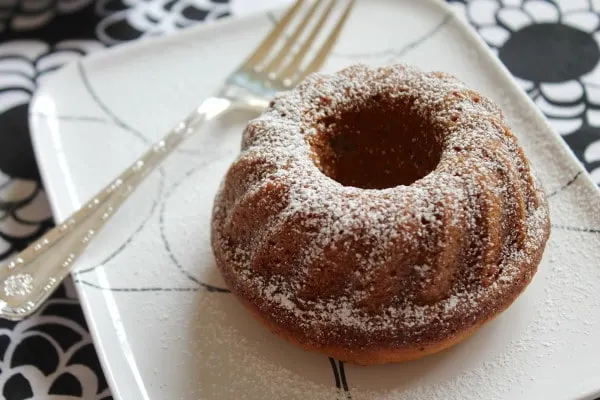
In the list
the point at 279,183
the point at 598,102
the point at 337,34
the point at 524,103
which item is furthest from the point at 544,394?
the point at 337,34

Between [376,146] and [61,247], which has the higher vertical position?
[376,146]

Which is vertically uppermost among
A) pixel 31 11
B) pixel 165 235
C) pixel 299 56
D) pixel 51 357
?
pixel 299 56

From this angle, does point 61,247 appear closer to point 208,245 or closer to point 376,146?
point 208,245

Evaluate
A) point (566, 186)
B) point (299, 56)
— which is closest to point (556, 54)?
point (566, 186)

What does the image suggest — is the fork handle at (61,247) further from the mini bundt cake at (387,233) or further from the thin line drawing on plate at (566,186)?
the thin line drawing on plate at (566,186)

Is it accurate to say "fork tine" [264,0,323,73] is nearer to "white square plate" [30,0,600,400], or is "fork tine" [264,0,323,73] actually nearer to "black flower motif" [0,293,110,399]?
"white square plate" [30,0,600,400]

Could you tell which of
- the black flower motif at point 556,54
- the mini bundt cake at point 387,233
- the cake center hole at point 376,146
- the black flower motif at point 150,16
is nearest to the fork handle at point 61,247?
the mini bundt cake at point 387,233

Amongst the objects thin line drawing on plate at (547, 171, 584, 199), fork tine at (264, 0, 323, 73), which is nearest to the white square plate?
thin line drawing on plate at (547, 171, 584, 199)
